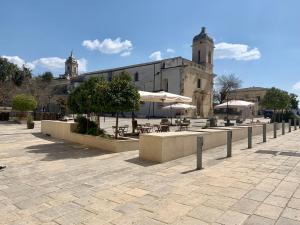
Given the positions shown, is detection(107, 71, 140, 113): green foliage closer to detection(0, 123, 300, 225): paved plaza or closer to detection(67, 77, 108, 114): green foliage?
detection(67, 77, 108, 114): green foliage

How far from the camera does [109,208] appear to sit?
3855 millimetres

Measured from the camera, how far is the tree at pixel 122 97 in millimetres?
8766

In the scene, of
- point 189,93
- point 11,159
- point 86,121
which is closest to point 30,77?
point 189,93

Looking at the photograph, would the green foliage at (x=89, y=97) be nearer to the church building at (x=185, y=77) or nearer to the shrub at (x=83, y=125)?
the shrub at (x=83, y=125)

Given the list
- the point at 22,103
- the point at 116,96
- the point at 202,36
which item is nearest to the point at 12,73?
the point at 22,103

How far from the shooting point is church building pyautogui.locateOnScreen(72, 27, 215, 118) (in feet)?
142

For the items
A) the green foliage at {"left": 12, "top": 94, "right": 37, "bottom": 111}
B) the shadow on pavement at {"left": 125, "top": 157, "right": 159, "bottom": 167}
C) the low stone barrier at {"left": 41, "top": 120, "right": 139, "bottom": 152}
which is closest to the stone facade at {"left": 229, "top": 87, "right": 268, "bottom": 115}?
the green foliage at {"left": 12, "top": 94, "right": 37, "bottom": 111}

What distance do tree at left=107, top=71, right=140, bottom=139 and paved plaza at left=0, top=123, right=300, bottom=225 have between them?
6.17 ft

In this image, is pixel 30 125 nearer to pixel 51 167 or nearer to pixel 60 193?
pixel 51 167

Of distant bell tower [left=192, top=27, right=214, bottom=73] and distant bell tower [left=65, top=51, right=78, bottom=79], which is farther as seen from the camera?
distant bell tower [left=65, top=51, right=78, bottom=79]

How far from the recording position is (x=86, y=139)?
10.1 m

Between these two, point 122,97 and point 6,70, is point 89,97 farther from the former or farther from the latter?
point 6,70

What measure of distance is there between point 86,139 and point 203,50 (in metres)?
40.7

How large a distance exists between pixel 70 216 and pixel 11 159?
4736 millimetres
